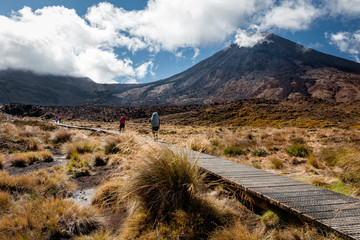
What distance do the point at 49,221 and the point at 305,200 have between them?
3871 mm

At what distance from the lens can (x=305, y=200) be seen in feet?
9.89

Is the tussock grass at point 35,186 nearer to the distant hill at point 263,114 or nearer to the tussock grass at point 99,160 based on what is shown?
the tussock grass at point 99,160

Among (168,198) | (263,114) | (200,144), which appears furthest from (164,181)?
(263,114)

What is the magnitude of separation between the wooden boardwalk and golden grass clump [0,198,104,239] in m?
2.19

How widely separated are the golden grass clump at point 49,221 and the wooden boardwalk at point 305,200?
7.19 feet

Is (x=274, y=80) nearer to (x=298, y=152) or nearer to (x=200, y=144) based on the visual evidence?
(x=298, y=152)

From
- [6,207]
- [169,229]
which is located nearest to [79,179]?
[6,207]

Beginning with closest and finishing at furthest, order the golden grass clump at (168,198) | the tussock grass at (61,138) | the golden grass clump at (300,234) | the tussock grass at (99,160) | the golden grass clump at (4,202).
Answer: the golden grass clump at (300,234) < the golden grass clump at (168,198) < the golden grass clump at (4,202) < the tussock grass at (99,160) < the tussock grass at (61,138)

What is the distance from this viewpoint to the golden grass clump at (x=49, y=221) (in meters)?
2.98

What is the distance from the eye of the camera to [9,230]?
3.01 meters

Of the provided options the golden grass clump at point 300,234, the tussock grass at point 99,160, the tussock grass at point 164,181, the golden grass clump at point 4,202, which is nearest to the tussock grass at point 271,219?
the golden grass clump at point 300,234

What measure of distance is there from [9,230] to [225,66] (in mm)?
206512

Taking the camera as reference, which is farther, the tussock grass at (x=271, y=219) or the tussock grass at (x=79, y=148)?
the tussock grass at (x=79, y=148)

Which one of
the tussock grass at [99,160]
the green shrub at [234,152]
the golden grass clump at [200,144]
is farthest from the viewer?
the green shrub at [234,152]
